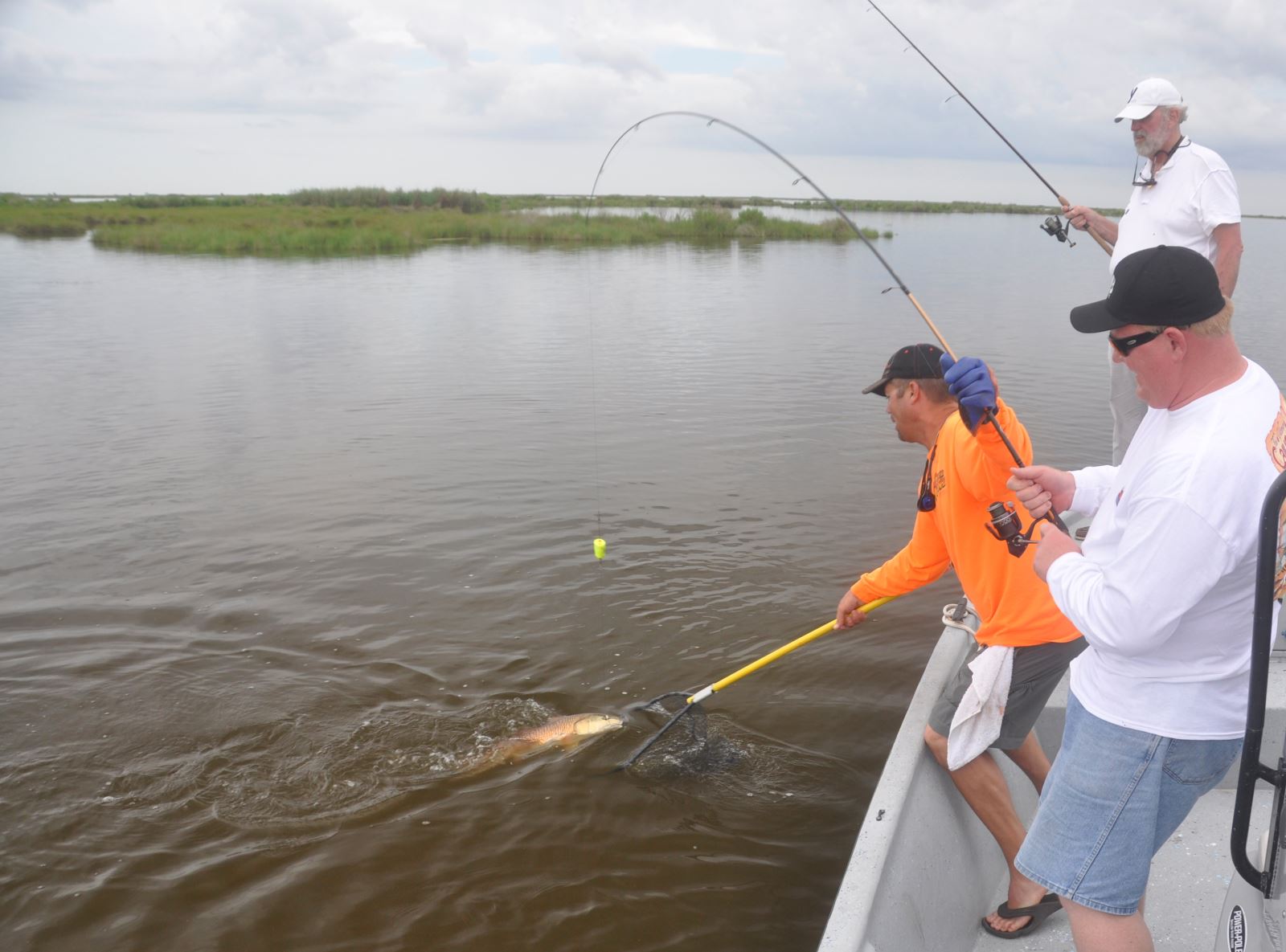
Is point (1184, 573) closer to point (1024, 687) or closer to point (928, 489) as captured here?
point (1024, 687)

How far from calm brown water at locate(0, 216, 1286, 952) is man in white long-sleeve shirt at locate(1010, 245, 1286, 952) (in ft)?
6.66

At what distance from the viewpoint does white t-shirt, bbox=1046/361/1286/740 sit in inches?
72.9

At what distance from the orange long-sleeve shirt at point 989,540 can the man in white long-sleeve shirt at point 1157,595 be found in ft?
2.56

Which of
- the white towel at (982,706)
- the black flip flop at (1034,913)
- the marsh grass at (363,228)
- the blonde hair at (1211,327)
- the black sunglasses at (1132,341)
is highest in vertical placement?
the marsh grass at (363,228)

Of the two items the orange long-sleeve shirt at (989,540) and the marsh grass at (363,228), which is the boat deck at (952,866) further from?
the marsh grass at (363,228)

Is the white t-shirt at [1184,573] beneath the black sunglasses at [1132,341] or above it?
beneath

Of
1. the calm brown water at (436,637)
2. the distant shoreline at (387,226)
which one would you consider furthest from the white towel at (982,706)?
the distant shoreline at (387,226)

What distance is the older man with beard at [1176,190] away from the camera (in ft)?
14.3

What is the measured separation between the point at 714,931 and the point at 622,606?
123 inches

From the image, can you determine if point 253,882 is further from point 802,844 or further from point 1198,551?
point 1198,551

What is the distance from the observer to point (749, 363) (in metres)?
15.9

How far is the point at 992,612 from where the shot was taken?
320cm

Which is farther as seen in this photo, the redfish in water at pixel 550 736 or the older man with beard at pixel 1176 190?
the redfish in water at pixel 550 736

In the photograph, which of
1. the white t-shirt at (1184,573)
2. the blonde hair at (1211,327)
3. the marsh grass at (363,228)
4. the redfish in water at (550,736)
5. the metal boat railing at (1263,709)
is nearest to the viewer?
the metal boat railing at (1263,709)
